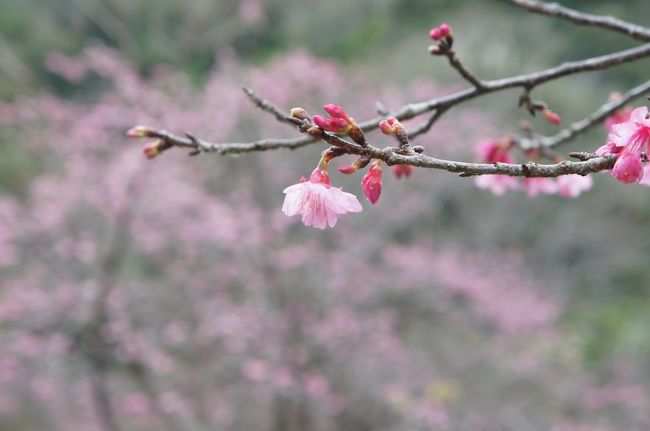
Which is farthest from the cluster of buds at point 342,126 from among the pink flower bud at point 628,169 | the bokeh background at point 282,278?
the bokeh background at point 282,278

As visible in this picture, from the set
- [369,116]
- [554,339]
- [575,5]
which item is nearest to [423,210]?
[369,116]

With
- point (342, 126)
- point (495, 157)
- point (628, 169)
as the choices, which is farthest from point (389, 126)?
→ point (495, 157)

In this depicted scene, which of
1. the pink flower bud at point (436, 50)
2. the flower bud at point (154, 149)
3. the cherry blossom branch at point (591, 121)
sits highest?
the cherry blossom branch at point (591, 121)

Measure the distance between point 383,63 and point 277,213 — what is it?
5.35m

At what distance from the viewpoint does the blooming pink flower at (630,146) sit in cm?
60

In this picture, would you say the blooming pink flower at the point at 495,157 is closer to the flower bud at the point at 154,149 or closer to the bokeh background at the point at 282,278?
the flower bud at the point at 154,149

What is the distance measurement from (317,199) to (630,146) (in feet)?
1.29

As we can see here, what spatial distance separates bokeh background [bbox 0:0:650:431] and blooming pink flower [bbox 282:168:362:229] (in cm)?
516

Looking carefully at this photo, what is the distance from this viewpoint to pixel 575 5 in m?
11.5

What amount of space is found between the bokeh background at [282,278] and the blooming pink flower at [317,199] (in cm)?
516

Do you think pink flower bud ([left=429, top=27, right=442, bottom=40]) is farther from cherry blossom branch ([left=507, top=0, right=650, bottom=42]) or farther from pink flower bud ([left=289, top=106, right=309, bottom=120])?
pink flower bud ([left=289, top=106, right=309, bottom=120])

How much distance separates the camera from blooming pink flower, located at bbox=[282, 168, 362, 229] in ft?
2.39

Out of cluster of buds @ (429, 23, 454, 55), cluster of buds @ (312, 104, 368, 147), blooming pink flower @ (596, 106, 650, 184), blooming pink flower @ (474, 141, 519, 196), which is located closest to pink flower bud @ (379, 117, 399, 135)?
cluster of buds @ (312, 104, 368, 147)

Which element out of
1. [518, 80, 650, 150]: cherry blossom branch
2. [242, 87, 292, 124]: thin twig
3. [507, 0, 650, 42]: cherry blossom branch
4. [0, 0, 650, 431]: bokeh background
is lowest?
[242, 87, 292, 124]: thin twig
